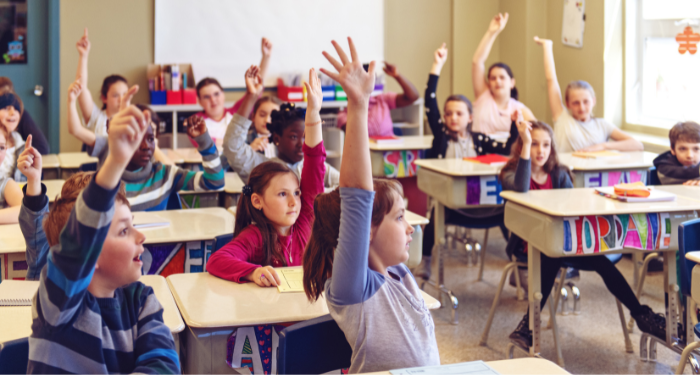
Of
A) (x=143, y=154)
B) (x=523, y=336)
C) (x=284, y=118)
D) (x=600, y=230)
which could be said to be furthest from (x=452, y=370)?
(x=143, y=154)

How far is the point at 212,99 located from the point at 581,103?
243cm

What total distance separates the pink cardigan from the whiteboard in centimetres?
393


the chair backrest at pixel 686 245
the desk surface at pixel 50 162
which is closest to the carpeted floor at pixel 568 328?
the chair backrest at pixel 686 245

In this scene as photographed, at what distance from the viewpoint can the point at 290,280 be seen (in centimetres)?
190

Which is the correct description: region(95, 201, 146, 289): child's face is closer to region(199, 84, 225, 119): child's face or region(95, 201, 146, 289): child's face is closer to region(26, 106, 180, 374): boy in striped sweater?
region(26, 106, 180, 374): boy in striped sweater

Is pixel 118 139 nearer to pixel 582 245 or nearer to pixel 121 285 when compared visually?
pixel 121 285

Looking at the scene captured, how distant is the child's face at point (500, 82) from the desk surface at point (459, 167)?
122 centimetres

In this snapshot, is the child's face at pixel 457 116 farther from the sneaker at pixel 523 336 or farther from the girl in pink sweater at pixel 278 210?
the girl in pink sweater at pixel 278 210

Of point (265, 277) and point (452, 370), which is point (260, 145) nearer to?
point (265, 277)

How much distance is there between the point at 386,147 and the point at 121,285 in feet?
11.5

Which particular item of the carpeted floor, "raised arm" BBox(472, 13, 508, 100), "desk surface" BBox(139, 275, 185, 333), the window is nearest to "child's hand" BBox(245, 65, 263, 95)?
"desk surface" BBox(139, 275, 185, 333)

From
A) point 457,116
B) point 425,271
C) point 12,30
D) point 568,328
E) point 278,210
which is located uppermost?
point 12,30

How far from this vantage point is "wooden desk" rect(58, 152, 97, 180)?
12.6 ft

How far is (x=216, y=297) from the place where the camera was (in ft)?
5.81
